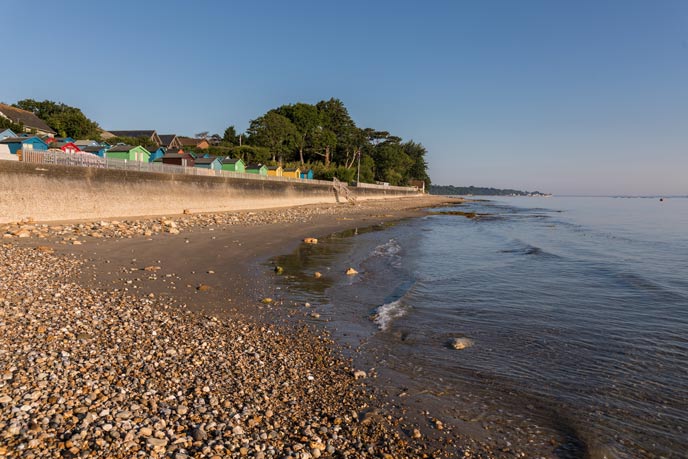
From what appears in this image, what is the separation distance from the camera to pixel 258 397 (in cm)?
563

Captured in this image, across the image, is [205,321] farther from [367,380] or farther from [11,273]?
[11,273]

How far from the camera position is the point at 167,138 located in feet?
284

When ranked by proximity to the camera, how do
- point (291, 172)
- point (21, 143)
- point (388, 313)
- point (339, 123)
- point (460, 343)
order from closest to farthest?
point (460, 343) < point (388, 313) < point (21, 143) < point (291, 172) < point (339, 123)

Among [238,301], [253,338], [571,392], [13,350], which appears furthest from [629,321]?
[13,350]

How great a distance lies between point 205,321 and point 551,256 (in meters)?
19.7

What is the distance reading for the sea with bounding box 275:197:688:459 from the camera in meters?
5.62

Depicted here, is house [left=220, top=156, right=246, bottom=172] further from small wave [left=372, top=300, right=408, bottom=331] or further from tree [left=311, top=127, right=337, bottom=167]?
small wave [left=372, top=300, right=408, bottom=331]

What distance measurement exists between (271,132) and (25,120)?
39.2 meters

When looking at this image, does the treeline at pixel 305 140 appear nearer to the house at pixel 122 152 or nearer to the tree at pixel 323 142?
the tree at pixel 323 142

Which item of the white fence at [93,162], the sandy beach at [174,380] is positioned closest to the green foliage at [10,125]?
the white fence at [93,162]

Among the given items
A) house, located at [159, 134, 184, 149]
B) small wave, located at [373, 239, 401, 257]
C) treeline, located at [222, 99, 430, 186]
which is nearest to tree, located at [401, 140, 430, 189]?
treeline, located at [222, 99, 430, 186]

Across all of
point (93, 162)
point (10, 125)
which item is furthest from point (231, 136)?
point (93, 162)

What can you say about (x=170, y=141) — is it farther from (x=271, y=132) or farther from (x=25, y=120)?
(x=25, y=120)

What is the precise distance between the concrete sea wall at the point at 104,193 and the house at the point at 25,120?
39.4m
